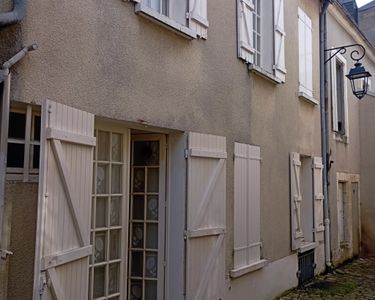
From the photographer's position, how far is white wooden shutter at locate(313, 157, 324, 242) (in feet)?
28.6

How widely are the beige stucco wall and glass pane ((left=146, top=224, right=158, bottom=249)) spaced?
107 cm

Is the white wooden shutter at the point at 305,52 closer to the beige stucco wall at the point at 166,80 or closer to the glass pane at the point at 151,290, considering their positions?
the beige stucco wall at the point at 166,80

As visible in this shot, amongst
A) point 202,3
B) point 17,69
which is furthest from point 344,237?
point 17,69

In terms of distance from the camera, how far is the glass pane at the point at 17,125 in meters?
3.13

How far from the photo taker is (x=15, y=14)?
2.88m

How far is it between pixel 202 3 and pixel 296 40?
11.5 feet

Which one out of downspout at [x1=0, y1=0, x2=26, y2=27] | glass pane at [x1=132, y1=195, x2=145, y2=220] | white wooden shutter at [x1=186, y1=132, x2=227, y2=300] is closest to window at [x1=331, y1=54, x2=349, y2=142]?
white wooden shutter at [x1=186, y1=132, x2=227, y2=300]

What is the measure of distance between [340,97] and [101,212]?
812 centimetres

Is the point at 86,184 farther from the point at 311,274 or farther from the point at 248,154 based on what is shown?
the point at 311,274

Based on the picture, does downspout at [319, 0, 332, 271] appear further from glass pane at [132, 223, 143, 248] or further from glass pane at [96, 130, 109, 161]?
glass pane at [96, 130, 109, 161]

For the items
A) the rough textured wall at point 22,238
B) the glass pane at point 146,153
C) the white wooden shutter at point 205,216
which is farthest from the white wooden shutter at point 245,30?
the rough textured wall at point 22,238

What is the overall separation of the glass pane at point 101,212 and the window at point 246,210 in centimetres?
197

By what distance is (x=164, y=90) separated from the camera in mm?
4500

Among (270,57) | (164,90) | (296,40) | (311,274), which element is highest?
(296,40)
